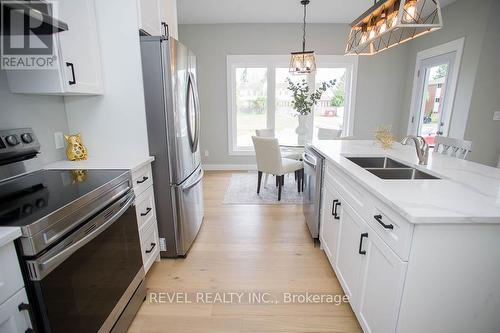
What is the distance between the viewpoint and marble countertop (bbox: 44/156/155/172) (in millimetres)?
1698

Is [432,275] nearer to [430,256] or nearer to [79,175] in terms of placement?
[430,256]

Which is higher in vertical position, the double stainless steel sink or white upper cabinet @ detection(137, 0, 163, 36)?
white upper cabinet @ detection(137, 0, 163, 36)

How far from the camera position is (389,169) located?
183 cm

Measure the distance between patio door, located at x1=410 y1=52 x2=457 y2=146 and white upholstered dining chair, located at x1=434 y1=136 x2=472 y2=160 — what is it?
1.68 meters

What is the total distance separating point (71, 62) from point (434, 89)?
4975 mm

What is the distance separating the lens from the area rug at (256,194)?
3.53 m

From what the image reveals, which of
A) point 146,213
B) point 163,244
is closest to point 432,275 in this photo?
point 146,213

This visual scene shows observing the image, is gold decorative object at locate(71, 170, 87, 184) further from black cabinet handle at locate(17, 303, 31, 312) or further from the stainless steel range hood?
the stainless steel range hood

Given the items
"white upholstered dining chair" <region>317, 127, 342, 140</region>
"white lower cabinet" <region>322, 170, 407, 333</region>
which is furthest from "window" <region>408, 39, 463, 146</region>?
"white lower cabinet" <region>322, 170, 407, 333</region>

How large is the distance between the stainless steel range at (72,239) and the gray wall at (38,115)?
0.09 metres

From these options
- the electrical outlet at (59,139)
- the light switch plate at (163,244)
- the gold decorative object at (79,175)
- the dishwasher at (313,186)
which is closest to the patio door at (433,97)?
the dishwasher at (313,186)

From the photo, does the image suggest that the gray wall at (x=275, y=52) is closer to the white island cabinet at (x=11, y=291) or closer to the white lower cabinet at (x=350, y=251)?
the white lower cabinet at (x=350, y=251)

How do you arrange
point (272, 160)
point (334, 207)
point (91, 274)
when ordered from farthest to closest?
point (272, 160)
point (334, 207)
point (91, 274)

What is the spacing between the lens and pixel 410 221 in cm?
98
